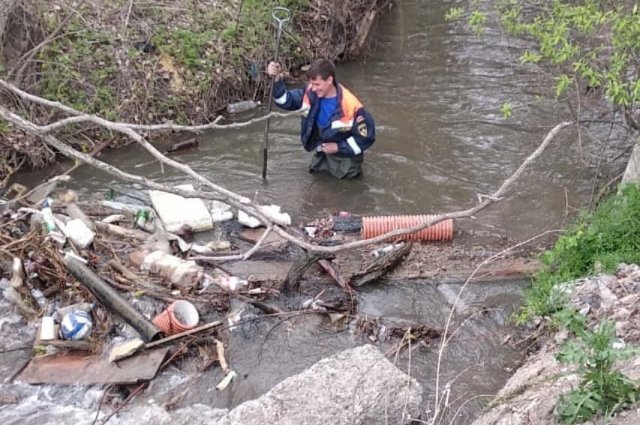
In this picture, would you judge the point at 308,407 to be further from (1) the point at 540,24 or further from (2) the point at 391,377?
(1) the point at 540,24

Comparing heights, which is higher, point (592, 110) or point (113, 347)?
point (592, 110)

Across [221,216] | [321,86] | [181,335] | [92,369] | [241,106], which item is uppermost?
[321,86]

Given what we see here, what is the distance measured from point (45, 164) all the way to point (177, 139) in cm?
158

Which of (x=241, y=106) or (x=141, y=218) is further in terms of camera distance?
(x=241, y=106)

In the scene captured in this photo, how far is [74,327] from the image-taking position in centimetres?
519

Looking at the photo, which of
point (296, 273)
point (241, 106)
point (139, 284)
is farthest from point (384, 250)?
point (241, 106)

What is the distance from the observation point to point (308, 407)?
3.94m

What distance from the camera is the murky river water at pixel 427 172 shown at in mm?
5156

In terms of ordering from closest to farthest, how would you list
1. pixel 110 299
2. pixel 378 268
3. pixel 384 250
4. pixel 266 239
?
1. pixel 110 299
2. pixel 378 268
3. pixel 384 250
4. pixel 266 239

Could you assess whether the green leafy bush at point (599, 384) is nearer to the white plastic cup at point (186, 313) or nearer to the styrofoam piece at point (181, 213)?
the white plastic cup at point (186, 313)

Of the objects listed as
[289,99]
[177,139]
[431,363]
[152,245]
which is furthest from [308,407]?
[177,139]

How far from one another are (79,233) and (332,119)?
9.43 feet

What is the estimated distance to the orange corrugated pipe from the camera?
254 inches

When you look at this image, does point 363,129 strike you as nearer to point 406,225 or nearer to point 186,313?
point 406,225
